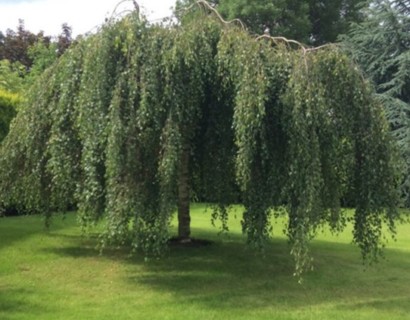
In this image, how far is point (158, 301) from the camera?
21.1 ft

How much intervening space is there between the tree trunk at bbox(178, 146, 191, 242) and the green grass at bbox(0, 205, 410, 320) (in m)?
0.41

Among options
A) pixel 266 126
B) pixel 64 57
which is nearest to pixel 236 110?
pixel 266 126

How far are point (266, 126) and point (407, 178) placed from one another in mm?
13113

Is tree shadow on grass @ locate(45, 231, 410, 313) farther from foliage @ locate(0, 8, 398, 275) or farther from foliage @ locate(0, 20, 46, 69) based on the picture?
foliage @ locate(0, 20, 46, 69)

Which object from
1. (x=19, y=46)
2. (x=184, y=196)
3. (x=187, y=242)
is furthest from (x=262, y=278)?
(x=19, y=46)

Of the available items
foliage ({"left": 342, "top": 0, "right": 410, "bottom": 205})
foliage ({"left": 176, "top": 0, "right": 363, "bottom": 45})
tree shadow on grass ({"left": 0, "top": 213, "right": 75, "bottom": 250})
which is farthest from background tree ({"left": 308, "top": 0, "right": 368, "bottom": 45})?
tree shadow on grass ({"left": 0, "top": 213, "right": 75, "bottom": 250})

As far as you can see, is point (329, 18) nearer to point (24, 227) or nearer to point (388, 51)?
point (388, 51)

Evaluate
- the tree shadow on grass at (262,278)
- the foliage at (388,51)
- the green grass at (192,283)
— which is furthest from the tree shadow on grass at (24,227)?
the foliage at (388,51)

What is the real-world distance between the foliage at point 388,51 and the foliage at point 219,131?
13021 millimetres

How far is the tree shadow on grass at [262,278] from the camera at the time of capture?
21.7 feet

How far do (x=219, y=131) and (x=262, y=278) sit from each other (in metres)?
1.96

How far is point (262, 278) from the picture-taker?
7.61 metres

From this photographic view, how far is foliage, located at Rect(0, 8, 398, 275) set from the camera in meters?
6.61

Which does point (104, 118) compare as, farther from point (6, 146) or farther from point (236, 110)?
point (6, 146)
